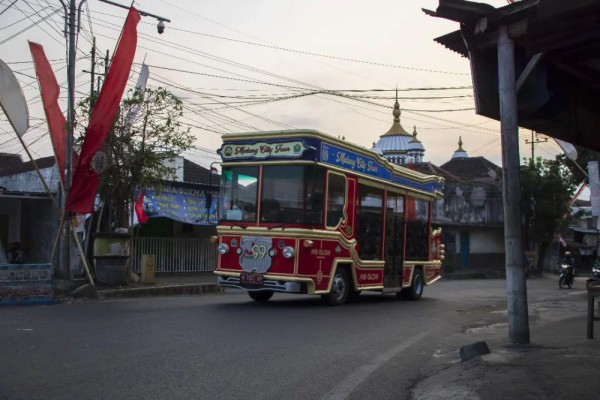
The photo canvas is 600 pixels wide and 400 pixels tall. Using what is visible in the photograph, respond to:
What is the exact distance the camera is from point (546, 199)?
41.5m

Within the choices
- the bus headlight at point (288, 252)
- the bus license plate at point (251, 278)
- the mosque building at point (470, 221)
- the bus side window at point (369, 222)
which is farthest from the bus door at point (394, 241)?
the mosque building at point (470, 221)

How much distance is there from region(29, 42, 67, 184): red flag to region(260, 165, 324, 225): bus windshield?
5.97 meters

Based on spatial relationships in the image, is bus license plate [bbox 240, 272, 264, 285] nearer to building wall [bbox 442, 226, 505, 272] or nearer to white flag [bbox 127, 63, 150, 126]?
white flag [bbox 127, 63, 150, 126]

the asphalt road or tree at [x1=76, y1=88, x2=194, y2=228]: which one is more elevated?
tree at [x1=76, y1=88, x2=194, y2=228]

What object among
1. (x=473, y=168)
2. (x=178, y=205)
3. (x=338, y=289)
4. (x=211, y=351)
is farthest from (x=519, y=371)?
(x=473, y=168)

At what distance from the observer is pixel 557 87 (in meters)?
7.99

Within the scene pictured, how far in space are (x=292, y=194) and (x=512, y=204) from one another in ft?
17.8

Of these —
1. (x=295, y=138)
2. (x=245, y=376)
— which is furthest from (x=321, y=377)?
(x=295, y=138)

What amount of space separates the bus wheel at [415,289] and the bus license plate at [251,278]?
18.6 feet

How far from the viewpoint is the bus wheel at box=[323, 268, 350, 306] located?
13141 millimetres

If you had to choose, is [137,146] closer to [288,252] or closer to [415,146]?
[288,252]

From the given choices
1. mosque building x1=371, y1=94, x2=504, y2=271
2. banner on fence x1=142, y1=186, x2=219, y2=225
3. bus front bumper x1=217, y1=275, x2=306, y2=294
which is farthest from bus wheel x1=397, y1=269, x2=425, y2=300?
mosque building x1=371, y1=94, x2=504, y2=271

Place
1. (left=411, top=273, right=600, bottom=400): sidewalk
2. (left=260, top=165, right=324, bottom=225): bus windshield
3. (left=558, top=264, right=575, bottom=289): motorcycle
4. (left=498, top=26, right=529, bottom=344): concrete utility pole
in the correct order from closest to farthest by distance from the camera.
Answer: (left=411, top=273, right=600, bottom=400): sidewalk
(left=498, top=26, right=529, bottom=344): concrete utility pole
(left=260, top=165, right=324, bottom=225): bus windshield
(left=558, top=264, right=575, bottom=289): motorcycle

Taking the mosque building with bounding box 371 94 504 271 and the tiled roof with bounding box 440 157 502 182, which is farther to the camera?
the tiled roof with bounding box 440 157 502 182
